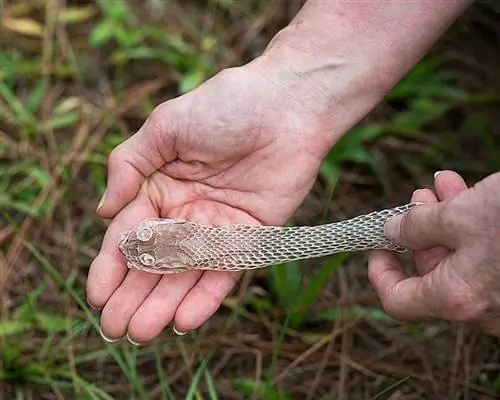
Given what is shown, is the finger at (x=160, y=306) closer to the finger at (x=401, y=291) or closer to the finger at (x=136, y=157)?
the finger at (x=136, y=157)

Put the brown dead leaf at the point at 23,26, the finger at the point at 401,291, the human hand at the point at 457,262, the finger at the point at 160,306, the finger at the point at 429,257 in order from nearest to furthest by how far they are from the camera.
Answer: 1. the human hand at the point at 457,262
2. the finger at the point at 401,291
3. the finger at the point at 429,257
4. the finger at the point at 160,306
5. the brown dead leaf at the point at 23,26

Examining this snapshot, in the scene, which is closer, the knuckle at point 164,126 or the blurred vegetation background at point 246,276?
the knuckle at point 164,126

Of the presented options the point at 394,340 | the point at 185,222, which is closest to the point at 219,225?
the point at 185,222

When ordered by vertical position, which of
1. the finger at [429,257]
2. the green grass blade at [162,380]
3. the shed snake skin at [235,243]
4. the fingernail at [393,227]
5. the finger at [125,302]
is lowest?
the green grass blade at [162,380]

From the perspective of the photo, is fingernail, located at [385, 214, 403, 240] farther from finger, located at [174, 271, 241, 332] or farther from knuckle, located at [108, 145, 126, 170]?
knuckle, located at [108, 145, 126, 170]

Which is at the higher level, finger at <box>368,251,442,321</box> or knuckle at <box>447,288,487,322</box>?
knuckle at <box>447,288,487,322</box>

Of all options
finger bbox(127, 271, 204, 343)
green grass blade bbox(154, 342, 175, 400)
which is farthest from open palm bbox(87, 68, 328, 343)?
green grass blade bbox(154, 342, 175, 400)

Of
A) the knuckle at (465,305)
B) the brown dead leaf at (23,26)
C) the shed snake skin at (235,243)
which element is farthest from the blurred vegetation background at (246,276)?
the knuckle at (465,305)
